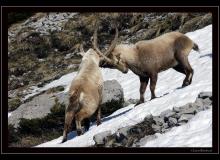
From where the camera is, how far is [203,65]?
58.9 ft

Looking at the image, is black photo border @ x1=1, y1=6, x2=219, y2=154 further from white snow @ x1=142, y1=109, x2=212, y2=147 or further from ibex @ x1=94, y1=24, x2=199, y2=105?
ibex @ x1=94, y1=24, x2=199, y2=105

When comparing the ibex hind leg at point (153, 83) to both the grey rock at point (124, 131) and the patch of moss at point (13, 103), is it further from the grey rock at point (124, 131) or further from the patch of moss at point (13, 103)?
the patch of moss at point (13, 103)

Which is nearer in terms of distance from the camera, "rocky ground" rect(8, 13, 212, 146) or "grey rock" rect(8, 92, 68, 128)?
"rocky ground" rect(8, 13, 212, 146)

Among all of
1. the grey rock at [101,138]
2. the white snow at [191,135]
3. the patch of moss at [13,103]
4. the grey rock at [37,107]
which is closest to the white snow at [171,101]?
the white snow at [191,135]

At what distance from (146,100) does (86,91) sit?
6.45 ft

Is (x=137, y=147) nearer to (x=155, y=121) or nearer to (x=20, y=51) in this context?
(x=155, y=121)

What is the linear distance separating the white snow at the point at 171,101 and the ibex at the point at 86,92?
35 centimetres

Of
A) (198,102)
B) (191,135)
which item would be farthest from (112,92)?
(191,135)

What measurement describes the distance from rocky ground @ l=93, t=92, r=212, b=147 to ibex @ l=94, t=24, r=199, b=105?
1.95m

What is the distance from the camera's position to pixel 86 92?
1673cm

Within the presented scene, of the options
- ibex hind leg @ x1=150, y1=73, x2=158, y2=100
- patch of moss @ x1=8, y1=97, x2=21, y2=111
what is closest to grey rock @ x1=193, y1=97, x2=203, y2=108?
ibex hind leg @ x1=150, y1=73, x2=158, y2=100

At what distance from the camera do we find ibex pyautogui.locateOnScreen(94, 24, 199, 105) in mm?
17875
